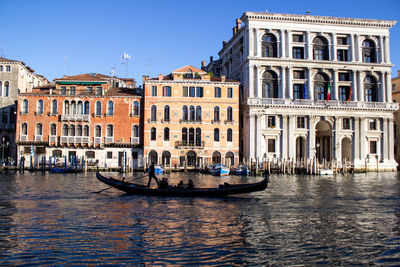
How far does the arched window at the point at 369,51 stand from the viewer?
43750 mm

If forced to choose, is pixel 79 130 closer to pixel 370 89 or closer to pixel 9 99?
pixel 9 99

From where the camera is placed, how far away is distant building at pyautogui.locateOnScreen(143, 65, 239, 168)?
→ 39406 millimetres

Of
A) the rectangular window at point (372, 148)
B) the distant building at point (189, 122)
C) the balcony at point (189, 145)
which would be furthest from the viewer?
the rectangular window at point (372, 148)

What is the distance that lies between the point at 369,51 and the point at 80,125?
32.8 metres

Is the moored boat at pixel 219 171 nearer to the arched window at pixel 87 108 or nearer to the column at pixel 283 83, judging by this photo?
the column at pixel 283 83

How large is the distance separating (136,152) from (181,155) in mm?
4800

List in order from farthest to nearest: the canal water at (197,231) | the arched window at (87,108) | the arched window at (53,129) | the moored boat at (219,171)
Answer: the arched window at (87,108) < the arched window at (53,129) < the moored boat at (219,171) < the canal water at (197,231)

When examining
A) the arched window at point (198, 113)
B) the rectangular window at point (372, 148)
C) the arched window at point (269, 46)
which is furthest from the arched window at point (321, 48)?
the arched window at point (198, 113)

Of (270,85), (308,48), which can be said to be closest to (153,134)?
(270,85)

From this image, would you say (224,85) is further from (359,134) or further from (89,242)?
(89,242)

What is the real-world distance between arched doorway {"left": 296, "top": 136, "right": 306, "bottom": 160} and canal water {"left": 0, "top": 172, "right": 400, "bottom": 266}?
2498 centimetres

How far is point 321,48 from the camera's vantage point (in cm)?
4319

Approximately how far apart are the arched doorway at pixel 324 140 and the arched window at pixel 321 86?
2.91 metres

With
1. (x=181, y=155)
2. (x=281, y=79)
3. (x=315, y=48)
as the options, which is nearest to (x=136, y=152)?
(x=181, y=155)
